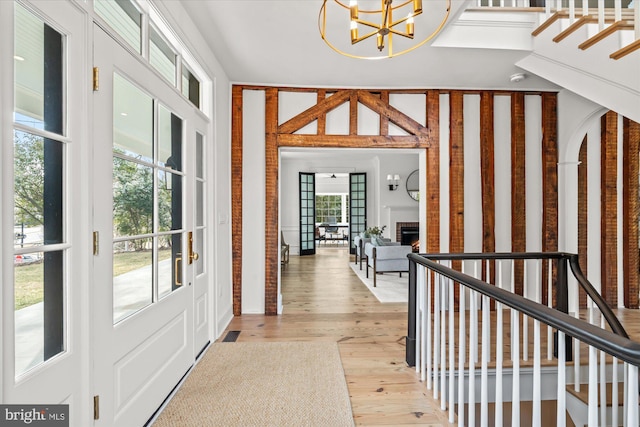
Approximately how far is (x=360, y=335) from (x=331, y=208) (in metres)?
10.2

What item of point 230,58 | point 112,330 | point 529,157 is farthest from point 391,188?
point 112,330

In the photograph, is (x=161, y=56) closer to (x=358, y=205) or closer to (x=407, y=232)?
(x=407, y=232)

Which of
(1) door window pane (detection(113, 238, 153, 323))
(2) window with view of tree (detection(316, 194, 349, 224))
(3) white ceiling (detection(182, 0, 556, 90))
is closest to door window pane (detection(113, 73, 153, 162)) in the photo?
(1) door window pane (detection(113, 238, 153, 323))

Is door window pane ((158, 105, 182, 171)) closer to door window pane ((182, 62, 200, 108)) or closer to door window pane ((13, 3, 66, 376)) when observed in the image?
door window pane ((182, 62, 200, 108))

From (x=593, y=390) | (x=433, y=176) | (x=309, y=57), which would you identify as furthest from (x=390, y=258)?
(x=593, y=390)

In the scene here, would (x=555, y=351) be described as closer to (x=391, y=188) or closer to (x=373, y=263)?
(x=373, y=263)

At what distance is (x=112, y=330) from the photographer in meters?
1.58

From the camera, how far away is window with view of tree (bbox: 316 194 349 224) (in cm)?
1327

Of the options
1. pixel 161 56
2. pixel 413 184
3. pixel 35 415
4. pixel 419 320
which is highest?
pixel 161 56

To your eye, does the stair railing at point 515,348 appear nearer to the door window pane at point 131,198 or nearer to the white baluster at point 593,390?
the white baluster at point 593,390

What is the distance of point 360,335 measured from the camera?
323cm

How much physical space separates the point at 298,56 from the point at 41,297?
9.15 ft

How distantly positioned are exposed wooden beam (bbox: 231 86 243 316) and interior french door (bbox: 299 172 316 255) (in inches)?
216

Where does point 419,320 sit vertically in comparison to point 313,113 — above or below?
below
